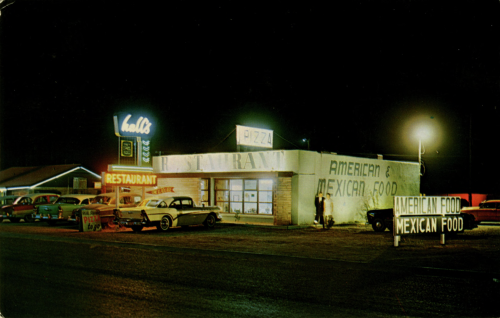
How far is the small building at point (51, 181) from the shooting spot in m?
44.4

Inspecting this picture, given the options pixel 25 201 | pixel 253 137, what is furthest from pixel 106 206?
pixel 25 201

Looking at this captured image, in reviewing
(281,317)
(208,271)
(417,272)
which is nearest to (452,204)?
(417,272)

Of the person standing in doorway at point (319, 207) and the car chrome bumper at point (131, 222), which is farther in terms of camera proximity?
the person standing in doorway at point (319, 207)

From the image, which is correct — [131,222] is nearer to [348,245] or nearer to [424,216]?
[348,245]

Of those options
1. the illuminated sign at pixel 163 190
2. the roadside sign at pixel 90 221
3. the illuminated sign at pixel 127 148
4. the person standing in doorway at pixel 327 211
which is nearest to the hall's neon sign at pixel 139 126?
the illuminated sign at pixel 127 148

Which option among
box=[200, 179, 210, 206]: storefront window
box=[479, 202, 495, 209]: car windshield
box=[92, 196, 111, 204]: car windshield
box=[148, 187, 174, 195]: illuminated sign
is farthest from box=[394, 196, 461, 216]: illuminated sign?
box=[148, 187, 174, 195]: illuminated sign

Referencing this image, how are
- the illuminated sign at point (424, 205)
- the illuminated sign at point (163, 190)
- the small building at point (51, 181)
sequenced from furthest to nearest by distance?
the small building at point (51, 181) < the illuminated sign at point (163, 190) < the illuminated sign at point (424, 205)

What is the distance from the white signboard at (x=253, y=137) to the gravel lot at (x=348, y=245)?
6.29 meters

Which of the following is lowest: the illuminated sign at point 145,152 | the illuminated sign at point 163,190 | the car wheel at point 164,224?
the car wheel at point 164,224

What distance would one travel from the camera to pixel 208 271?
10.1 metres

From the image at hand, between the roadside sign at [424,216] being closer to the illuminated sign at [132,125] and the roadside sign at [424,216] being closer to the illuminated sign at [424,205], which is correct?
the illuminated sign at [424,205]

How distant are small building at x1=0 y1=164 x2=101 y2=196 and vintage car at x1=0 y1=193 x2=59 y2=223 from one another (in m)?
13.6

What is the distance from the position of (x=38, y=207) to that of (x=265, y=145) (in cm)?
1346

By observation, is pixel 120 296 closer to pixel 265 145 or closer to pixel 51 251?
pixel 51 251
